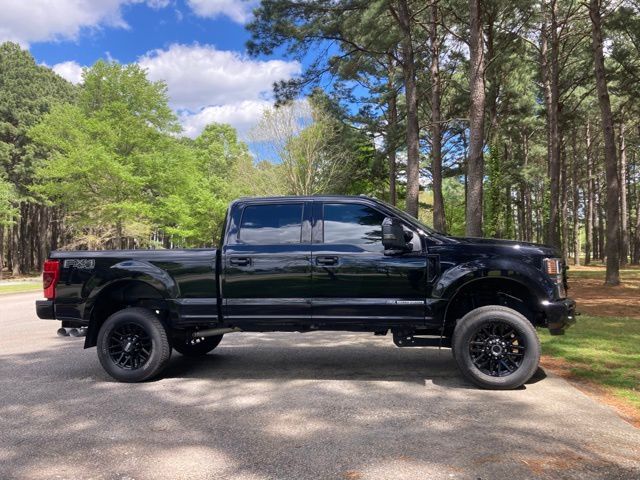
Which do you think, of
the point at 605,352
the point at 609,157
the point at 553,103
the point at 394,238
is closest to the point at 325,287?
the point at 394,238

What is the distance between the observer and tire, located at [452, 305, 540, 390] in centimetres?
522

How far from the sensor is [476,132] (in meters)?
11.6

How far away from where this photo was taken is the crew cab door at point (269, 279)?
222 inches

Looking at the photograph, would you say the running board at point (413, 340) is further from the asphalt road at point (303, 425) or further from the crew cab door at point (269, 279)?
the crew cab door at point (269, 279)

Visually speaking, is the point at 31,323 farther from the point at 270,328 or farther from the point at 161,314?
the point at 270,328

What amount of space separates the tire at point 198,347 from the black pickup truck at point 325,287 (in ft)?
3.50

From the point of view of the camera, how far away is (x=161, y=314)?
6.19 metres

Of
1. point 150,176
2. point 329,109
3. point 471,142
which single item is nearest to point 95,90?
point 150,176

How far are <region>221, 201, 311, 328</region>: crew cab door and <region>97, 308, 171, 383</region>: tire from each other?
0.89 meters

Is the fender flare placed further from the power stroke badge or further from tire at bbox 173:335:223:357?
the power stroke badge

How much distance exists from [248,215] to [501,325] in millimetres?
3262

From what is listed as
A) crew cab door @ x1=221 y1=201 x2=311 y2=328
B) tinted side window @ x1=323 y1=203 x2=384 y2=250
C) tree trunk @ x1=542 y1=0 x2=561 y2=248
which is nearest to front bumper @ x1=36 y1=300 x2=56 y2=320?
crew cab door @ x1=221 y1=201 x2=311 y2=328

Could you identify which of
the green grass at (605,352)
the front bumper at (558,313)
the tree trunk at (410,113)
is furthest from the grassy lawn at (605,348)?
the tree trunk at (410,113)

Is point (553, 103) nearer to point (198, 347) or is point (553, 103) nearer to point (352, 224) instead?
point (352, 224)
